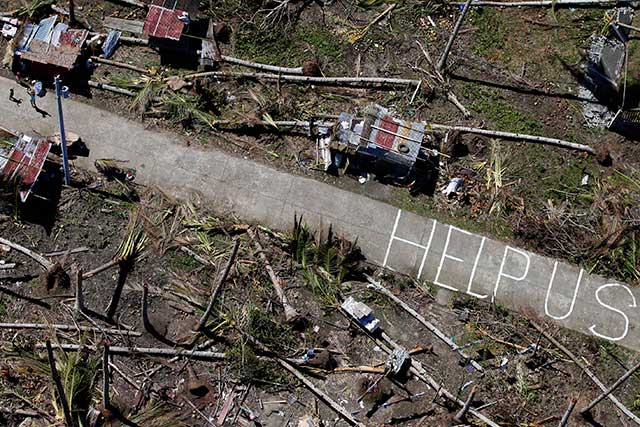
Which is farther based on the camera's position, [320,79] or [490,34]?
[490,34]

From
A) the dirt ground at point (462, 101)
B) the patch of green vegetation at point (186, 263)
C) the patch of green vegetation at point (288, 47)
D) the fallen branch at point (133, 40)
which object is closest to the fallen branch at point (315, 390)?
the patch of green vegetation at point (186, 263)

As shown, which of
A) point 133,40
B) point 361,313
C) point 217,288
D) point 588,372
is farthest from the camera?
point 133,40

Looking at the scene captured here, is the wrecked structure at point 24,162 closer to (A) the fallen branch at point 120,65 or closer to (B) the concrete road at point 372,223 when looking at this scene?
(B) the concrete road at point 372,223

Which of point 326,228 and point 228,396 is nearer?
point 228,396

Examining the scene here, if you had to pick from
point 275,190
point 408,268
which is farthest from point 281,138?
point 408,268

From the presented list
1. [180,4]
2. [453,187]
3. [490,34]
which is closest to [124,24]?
[180,4]

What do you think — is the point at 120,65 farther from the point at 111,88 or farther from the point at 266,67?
the point at 266,67

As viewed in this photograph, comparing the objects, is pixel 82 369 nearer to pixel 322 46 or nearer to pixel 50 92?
pixel 50 92
